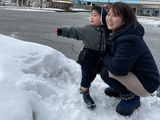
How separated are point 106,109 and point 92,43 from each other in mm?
823

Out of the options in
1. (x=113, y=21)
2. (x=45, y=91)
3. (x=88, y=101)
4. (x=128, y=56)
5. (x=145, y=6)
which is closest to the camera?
(x=128, y=56)

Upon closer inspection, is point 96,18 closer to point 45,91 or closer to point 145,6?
point 45,91

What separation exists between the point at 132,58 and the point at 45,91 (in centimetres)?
100

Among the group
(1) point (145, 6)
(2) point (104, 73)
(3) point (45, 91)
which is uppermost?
(1) point (145, 6)

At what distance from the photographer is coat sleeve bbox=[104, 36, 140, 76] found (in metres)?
1.67

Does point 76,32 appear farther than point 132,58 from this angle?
Yes

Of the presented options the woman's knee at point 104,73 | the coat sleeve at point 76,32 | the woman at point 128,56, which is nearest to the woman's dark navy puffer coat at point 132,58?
the woman at point 128,56

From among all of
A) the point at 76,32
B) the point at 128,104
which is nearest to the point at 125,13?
the point at 76,32

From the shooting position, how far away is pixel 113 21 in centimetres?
179

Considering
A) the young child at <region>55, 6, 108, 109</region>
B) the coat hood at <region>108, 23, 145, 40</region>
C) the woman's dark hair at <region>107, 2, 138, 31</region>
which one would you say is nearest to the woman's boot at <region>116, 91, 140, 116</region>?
the young child at <region>55, 6, 108, 109</region>

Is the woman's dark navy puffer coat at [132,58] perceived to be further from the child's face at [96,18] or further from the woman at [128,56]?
the child's face at [96,18]

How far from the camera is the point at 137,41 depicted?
5.53 feet

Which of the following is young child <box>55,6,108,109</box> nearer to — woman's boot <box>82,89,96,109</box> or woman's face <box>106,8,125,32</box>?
woman's boot <box>82,89,96,109</box>

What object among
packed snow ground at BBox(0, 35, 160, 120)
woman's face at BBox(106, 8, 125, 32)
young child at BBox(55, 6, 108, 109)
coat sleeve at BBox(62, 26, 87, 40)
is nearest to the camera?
packed snow ground at BBox(0, 35, 160, 120)
